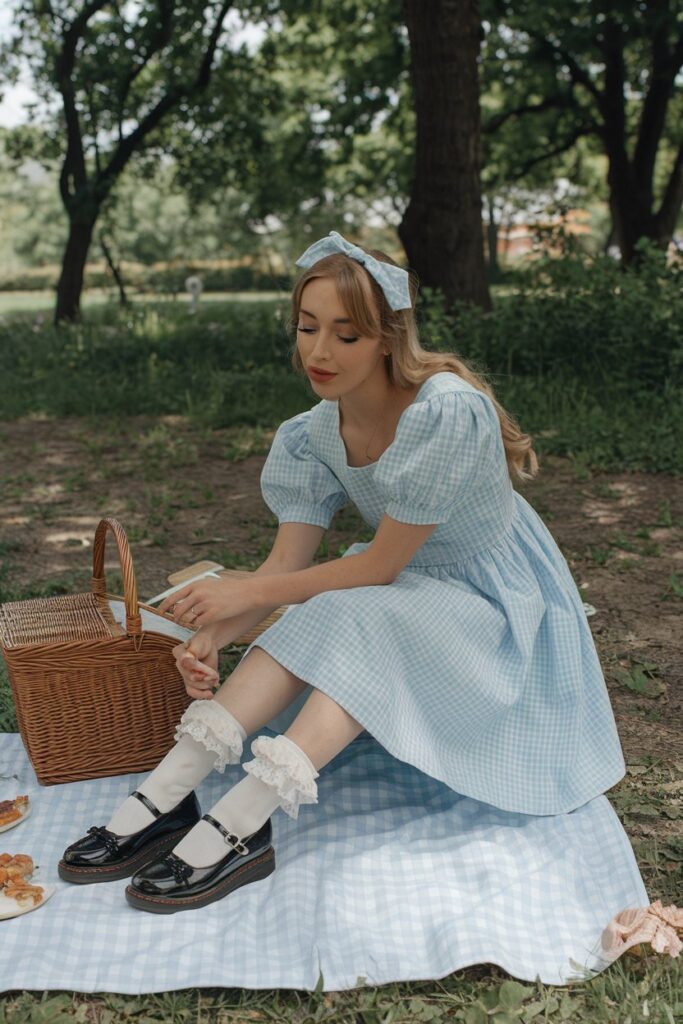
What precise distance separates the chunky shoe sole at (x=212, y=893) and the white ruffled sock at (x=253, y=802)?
6cm

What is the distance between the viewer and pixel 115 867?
7.99 feet

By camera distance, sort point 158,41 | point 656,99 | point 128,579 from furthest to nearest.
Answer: point 656,99, point 158,41, point 128,579

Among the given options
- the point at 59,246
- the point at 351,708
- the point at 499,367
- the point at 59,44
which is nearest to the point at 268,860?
the point at 351,708

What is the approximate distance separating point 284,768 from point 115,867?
50 centimetres

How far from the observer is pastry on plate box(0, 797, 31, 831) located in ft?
8.62

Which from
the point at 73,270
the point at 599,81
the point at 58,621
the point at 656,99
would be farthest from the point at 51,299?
the point at 58,621

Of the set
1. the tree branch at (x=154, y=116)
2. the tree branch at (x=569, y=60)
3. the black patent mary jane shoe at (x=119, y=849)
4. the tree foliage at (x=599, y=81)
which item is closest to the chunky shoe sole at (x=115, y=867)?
the black patent mary jane shoe at (x=119, y=849)

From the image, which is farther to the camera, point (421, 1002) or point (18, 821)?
point (18, 821)

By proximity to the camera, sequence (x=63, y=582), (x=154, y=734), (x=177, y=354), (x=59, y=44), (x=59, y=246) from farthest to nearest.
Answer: (x=59, y=246) → (x=59, y=44) → (x=177, y=354) → (x=63, y=582) → (x=154, y=734)

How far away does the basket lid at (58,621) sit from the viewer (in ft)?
9.36

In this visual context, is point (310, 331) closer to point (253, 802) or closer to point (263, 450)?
point (253, 802)

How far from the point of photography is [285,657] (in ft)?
7.89

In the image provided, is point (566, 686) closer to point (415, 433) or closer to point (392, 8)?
point (415, 433)

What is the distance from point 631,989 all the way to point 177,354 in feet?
23.6
